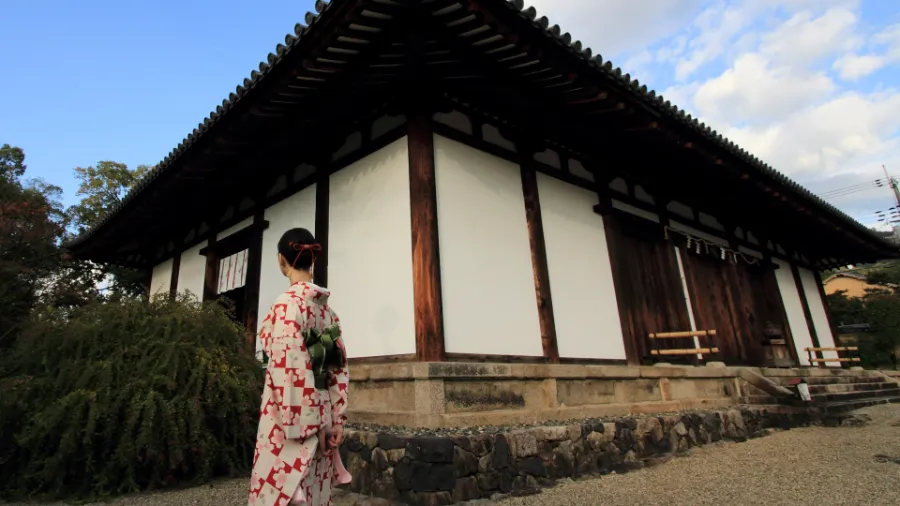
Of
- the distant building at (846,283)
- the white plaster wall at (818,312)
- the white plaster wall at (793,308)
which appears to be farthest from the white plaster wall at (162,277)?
the distant building at (846,283)

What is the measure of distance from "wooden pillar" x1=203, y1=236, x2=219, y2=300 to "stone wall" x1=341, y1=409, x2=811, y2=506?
5147 mm

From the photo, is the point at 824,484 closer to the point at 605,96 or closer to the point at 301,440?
the point at 605,96

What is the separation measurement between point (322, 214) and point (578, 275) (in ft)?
10.4

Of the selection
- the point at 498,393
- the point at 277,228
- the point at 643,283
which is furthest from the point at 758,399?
the point at 277,228

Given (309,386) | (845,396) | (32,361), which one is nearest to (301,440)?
(309,386)

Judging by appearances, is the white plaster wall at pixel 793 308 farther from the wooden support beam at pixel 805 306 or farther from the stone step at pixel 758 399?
the stone step at pixel 758 399

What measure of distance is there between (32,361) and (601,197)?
6592 millimetres

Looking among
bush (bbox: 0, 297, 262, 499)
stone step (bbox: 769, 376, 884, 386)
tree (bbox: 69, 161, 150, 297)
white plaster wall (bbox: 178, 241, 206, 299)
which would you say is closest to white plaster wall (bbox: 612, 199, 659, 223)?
stone step (bbox: 769, 376, 884, 386)

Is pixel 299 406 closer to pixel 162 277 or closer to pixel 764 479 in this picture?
pixel 764 479

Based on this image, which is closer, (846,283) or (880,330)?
(880,330)

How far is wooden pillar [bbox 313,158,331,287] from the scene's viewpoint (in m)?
5.61

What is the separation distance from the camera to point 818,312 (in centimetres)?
1176

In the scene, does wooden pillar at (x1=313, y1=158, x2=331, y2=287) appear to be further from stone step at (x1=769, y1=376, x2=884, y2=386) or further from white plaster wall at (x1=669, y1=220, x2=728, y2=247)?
stone step at (x1=769, y1=376, x2=884, y2=386)

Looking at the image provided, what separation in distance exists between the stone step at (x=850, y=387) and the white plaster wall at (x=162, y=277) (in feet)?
37.6
